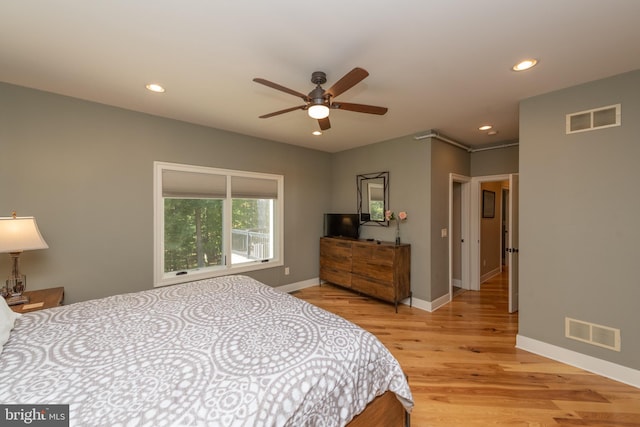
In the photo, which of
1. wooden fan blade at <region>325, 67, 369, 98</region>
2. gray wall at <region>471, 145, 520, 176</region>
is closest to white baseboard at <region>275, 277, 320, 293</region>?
wooden fan blade at <region>325, 67, 369, 98</region>

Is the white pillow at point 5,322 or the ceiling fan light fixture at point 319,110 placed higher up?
the ceiling fan light fixture at point 319,110

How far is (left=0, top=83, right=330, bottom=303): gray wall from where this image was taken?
7.70 feet

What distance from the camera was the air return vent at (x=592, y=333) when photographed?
213cm

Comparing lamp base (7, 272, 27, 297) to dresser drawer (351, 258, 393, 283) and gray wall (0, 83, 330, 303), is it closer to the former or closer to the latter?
gray wall (0, 83, 330, 303)

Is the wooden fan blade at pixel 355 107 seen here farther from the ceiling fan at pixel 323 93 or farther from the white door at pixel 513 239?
the white door at pixel 513 239

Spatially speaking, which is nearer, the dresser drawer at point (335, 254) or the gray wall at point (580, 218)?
the gray wall at point (580, 218)

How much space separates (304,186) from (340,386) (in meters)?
3.65

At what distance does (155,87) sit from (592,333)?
178 inches

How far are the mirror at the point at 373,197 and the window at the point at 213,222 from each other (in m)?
1.39

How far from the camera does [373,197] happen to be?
4270 millimetres

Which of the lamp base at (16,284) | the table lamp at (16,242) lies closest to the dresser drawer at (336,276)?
the table lamp at (16,242)

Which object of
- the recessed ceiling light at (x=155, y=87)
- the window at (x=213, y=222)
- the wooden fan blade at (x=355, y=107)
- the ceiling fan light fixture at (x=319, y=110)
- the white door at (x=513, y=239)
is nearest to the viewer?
the ceiling fan light fixture at (x=319, y=110)

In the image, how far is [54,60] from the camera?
193 centimetres

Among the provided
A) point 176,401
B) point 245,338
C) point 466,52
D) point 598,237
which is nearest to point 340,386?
point 245,338
